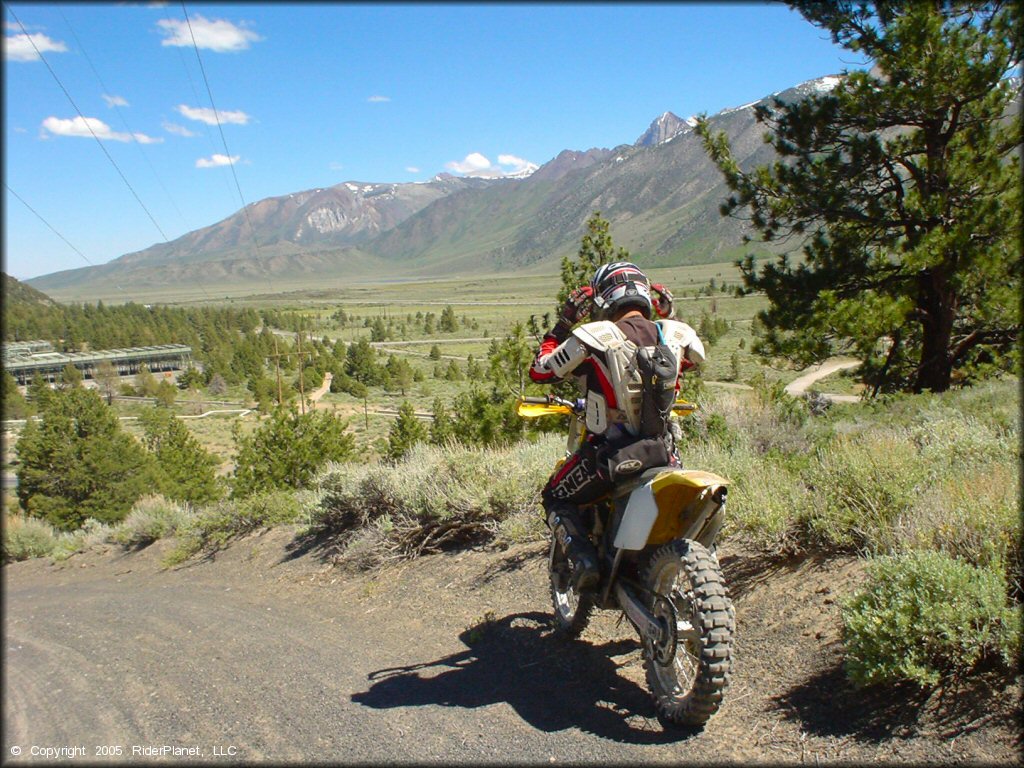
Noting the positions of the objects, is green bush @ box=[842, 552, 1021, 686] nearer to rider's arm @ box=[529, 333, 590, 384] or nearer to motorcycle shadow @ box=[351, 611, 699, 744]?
motorcycle shadow @ box=[351, 611, 699, 744]

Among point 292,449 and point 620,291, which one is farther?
point 292,449

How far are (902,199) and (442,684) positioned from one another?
12003 millimetres

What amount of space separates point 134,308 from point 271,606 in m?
163

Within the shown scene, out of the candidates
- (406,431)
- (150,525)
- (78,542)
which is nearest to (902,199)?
(150,525)

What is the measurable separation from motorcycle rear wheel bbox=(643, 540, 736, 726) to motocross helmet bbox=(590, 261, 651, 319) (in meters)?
1.38

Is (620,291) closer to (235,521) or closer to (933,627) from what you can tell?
(933,627)

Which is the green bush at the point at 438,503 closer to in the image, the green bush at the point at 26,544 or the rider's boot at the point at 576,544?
the rider's boot at the point at 576,544

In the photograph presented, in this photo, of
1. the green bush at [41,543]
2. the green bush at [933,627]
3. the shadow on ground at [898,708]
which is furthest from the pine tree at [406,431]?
the green bush at [933,627]

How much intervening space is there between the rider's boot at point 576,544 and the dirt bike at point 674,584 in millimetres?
88

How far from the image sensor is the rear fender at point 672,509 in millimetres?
3674

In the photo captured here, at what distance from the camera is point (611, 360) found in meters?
4.04

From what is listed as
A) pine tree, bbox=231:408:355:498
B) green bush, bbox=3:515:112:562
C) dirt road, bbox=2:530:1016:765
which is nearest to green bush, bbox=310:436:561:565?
dirt road, bbox=2:530:1016:765

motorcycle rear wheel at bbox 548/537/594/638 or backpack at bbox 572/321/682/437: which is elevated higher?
backpack at bbox 572/321/682/437

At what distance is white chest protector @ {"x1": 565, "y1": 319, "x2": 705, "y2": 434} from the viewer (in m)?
4.03
